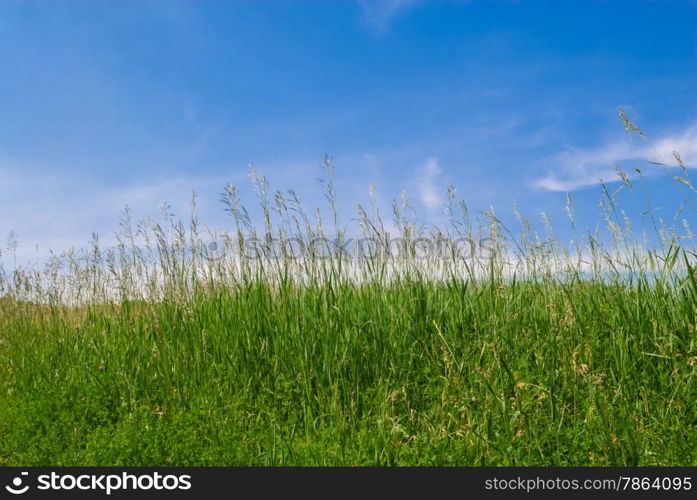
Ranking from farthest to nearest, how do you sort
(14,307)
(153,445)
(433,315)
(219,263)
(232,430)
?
(14,307), (219,263), (433,315), (232,430), (153,445)

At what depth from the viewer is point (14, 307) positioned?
316 inches

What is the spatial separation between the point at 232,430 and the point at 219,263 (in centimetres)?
239

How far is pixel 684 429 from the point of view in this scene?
11.7 feet

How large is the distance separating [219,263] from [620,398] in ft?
12.9

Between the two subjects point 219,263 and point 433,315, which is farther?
point 219,263

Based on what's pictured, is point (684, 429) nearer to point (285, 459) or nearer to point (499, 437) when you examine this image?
point (499, 437)
